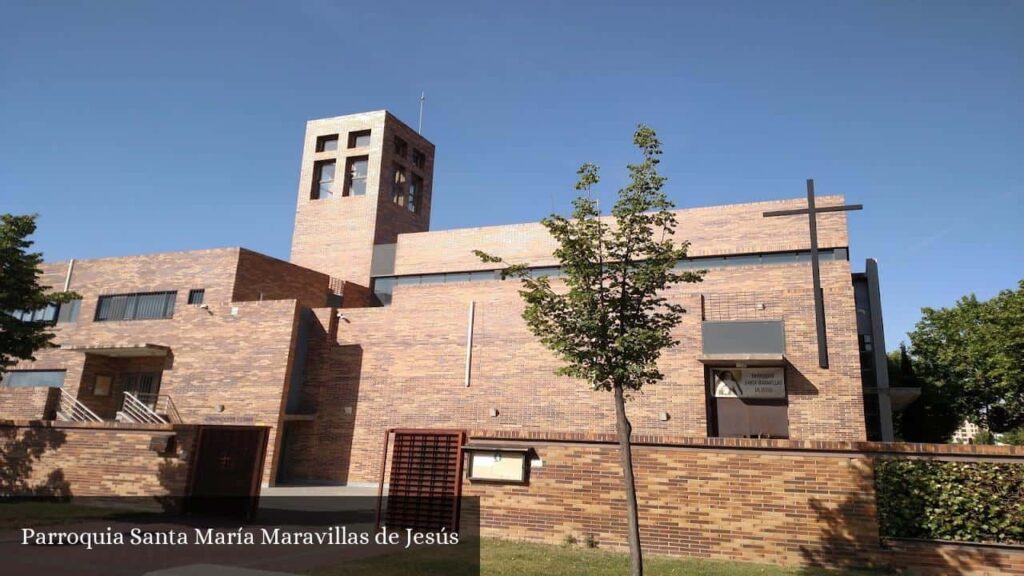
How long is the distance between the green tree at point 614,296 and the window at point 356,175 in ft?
98.6

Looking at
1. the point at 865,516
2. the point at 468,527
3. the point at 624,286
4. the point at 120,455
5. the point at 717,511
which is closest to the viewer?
the point at 624,286

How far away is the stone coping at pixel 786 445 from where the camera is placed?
955cm

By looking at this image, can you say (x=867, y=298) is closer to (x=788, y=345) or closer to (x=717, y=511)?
(x=788, y=345)

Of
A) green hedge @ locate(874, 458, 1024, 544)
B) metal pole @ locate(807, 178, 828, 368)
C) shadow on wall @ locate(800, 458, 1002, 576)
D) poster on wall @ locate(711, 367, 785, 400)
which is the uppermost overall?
metal pole @ locate(807, 178, 828, 368)

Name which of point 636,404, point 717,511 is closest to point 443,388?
point 636,404

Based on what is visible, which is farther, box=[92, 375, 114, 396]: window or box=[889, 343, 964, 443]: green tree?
box=[889, 343, 964, 443]: green tree

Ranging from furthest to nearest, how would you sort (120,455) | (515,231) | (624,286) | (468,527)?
(515,231)
(120,455)
(468,527)
(624,286)

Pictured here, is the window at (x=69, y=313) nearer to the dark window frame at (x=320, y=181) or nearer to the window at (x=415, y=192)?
the dark window frame at (x=320, y=181)

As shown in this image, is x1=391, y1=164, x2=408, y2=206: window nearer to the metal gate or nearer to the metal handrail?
the metal handrail

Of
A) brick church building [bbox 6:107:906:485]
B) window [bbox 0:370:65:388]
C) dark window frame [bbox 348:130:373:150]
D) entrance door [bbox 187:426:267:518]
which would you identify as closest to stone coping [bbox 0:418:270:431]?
entrance door [bbox 187:426:267:518]

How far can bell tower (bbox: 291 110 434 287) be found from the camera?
35.8 metres

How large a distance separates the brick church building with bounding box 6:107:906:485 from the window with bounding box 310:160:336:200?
18.1 feet

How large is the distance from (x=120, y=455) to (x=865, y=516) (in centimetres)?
1680

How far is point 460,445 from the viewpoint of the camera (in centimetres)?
1270
